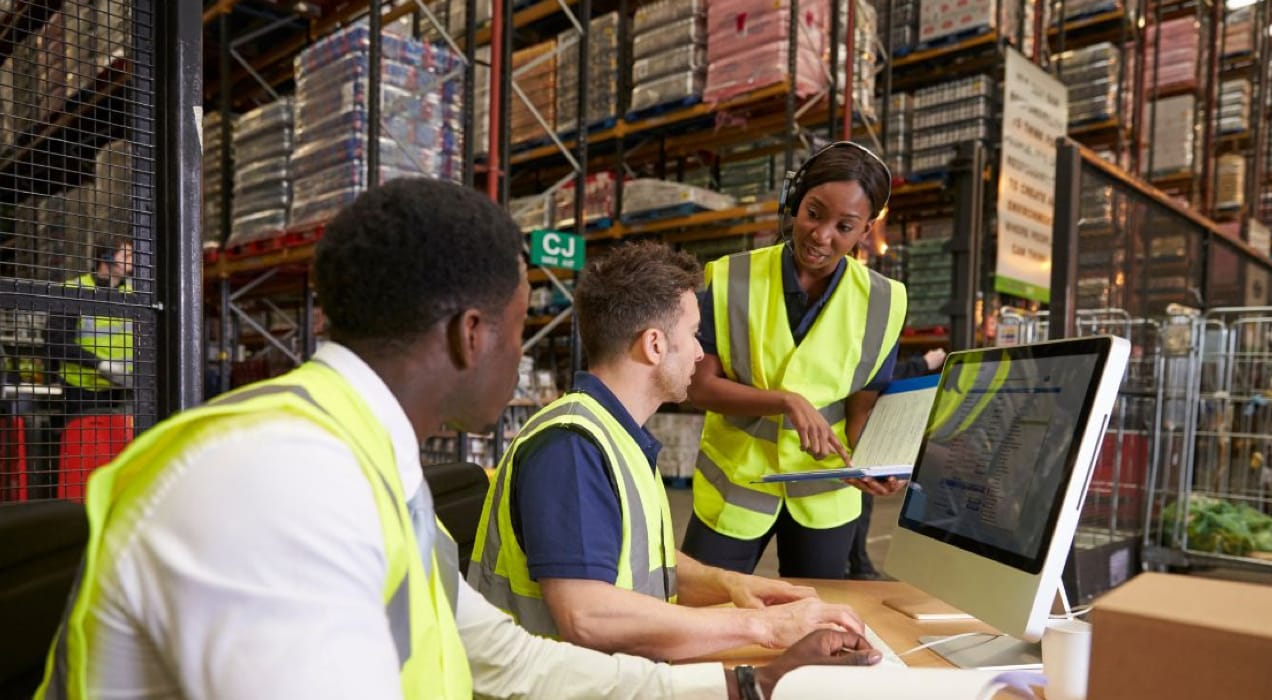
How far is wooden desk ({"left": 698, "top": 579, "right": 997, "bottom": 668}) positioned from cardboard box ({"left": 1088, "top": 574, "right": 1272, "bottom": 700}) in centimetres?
72

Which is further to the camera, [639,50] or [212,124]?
[212,124]

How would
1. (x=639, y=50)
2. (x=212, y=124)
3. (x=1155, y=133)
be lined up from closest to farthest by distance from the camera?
(x=639, y=50) < (x=212, y=124) < (x=1155, y=133)

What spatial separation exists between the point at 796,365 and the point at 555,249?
93.0 inches

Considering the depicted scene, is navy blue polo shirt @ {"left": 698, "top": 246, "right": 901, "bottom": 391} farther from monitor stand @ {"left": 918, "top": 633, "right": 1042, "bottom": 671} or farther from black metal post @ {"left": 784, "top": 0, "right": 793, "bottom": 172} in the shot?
black metal post @ {"left": 784, "top": 0, "right": 793, "bottom": 172}

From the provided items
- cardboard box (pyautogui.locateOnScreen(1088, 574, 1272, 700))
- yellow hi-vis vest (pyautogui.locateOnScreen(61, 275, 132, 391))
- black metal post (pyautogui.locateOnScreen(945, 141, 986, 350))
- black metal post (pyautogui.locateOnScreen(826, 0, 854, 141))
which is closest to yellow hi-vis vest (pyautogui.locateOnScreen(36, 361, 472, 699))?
cardboard box (pyautogui.locateOnScreen(1088, 574, 1272, 700))

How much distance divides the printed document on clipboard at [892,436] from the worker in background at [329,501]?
0.94 metres

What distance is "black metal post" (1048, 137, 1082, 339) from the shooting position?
9.57ft

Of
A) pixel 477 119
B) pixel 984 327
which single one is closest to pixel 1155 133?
pixel 984 327

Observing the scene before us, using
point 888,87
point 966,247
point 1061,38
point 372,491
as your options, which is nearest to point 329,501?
point 372,491

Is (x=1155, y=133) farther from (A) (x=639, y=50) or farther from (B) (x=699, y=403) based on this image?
(B) (x=699, y=403)

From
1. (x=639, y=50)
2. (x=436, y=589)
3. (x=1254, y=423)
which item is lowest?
(x=1254, y=423)

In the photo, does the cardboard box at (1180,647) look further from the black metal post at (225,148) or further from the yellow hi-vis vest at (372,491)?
the black metal post at (225,148)

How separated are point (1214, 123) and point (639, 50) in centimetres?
678

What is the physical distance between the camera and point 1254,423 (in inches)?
216
